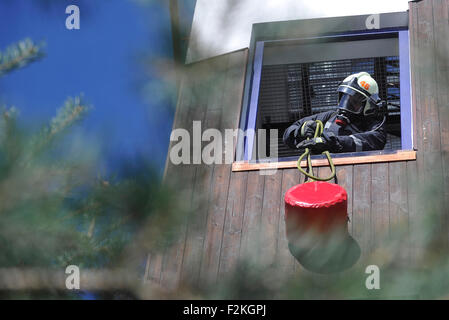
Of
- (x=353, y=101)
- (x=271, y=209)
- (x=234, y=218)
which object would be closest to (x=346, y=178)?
(x=271, y=209)

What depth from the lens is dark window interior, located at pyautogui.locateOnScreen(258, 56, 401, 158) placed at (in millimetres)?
6961

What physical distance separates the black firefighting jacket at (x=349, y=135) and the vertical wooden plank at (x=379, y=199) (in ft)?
1.22

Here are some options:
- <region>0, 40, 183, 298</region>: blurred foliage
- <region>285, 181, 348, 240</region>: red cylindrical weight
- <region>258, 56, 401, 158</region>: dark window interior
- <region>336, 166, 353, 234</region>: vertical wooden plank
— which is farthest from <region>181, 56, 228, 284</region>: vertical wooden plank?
<region>258, 56, 401, 158</region>: dark window interior

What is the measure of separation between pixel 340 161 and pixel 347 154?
11 centimetres

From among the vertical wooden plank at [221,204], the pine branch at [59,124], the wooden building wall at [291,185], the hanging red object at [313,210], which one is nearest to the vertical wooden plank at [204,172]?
the pine branch at [59,124]

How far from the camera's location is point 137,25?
78.6 inches

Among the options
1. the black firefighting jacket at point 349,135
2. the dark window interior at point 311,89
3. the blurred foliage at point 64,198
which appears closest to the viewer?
the blurred foliage at point 64,198

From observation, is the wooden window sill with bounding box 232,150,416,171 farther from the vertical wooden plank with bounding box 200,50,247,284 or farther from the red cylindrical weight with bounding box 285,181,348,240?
the red cylindrical weight with bounding box 285,181,348,240

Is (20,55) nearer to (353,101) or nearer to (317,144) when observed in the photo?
(317,144)

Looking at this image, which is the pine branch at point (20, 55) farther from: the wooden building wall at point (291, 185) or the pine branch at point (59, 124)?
the wooden building wall at point (291, 185)

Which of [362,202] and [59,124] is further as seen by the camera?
[362,202]

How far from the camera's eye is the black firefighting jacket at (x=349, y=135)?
18.1 ft

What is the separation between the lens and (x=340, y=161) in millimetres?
5352
